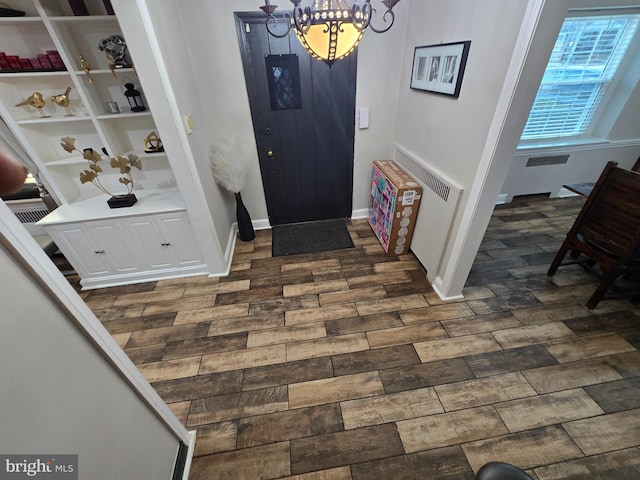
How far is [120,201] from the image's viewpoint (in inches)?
83.0

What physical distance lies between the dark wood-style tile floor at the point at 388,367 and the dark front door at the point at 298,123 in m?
0.90

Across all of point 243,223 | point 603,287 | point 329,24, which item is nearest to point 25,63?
point 243,223

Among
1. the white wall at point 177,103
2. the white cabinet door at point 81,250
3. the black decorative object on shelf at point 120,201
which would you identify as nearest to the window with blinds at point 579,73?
the white wall at point 177,103

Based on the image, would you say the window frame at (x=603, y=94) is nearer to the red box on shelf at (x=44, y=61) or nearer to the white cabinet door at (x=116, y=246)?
the white cabinet door at (x=116, y=246)

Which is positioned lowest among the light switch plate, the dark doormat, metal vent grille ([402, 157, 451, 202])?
the dark doormat

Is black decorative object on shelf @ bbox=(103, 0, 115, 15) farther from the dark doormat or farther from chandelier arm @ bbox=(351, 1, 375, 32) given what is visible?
the dark doormat

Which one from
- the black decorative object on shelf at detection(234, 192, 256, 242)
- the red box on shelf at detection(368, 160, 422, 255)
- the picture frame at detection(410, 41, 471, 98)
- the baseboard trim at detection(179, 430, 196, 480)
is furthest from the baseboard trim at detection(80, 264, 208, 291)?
the picture frame at detection(410, 41, 471, 98)

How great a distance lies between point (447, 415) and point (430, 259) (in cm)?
114

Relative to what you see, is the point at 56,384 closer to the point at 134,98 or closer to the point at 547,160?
the point at 134,98

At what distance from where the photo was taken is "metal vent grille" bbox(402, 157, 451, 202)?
6.28 ft

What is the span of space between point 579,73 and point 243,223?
404 centimetres

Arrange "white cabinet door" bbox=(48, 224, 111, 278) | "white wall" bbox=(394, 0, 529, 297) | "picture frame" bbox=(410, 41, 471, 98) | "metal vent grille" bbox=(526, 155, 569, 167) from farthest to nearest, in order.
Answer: "metal vent grille" bbox=(526, 155, 569, 167)
"white cabinet door" bbox=(48, 224, 111, 278)
"picture frame" bbox=(410, 41, 471, 98)
"white wall" bbox=(394, 0, 529, 297)

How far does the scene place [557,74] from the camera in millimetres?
2832

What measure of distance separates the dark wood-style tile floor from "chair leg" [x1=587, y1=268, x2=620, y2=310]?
0.21ft
